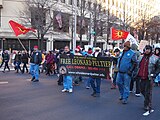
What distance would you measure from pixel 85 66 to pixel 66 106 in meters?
2.45

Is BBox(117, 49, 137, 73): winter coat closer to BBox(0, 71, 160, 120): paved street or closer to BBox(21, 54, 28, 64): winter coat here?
Result: BBox(0, 71, 160, 120): paved street

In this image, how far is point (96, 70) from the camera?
9.25 meters

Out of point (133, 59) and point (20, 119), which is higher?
point (133, 59)

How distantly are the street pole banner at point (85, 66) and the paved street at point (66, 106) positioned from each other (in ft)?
2.41

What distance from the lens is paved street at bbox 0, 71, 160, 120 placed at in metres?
6.50

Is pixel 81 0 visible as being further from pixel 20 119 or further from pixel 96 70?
pixel 20 119

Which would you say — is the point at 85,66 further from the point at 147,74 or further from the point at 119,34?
the point at 119,34

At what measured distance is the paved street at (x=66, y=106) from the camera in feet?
21.3

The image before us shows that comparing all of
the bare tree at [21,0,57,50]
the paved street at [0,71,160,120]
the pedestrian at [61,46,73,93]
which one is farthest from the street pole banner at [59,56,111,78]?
the bare tree at [21,0,57,50]

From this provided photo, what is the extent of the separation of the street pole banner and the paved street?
73 cm

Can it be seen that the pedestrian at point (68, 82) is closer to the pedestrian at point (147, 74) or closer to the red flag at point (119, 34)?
the pedestrian at point (147, 74)

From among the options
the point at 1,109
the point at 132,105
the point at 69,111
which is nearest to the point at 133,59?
the point at 132,105

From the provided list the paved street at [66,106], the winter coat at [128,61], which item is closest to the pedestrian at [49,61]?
the paved street at [66,106]

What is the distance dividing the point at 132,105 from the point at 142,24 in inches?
1533
